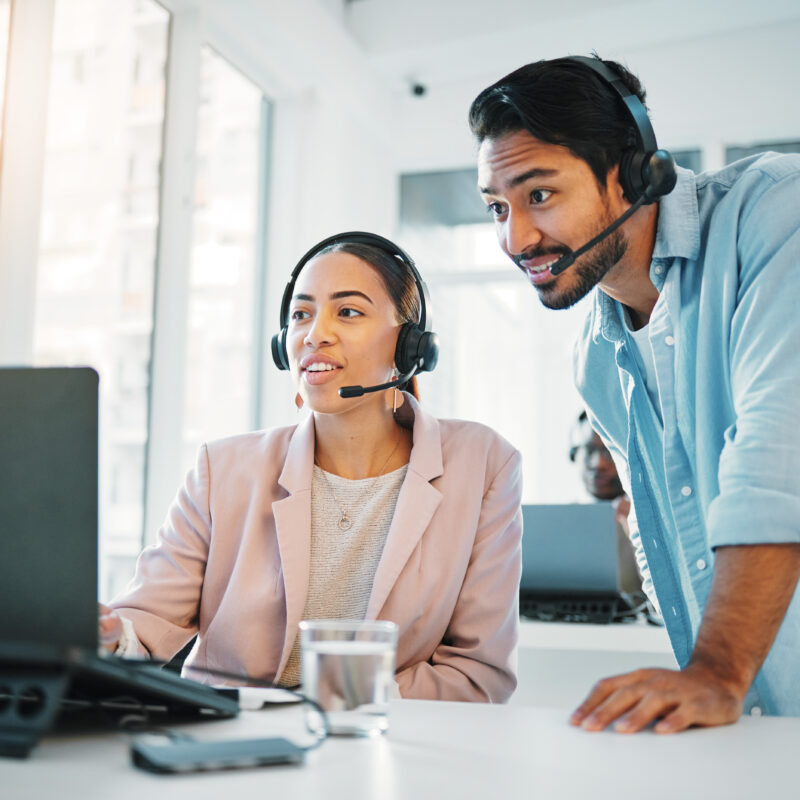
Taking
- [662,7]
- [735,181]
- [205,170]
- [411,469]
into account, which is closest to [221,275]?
[205,170]

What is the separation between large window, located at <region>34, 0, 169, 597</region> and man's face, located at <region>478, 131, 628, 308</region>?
5.21 ft

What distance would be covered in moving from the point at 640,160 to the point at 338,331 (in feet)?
1.97

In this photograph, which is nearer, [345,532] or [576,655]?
[345,532]

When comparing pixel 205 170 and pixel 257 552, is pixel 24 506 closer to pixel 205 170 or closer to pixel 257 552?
pixel 257 552

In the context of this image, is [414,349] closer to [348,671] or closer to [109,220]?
[348,671]

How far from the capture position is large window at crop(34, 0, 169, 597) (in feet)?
8.63

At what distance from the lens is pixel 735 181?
4.21 ft

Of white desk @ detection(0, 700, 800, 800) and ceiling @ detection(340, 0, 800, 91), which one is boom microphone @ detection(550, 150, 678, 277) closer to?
white desk @ detection(0, 700, 800, 800)

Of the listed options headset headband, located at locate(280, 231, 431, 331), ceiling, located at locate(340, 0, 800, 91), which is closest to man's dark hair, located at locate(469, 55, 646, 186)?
headset headband, located at locate(280, 231, 431, 331)

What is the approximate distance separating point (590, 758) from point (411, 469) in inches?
32.1

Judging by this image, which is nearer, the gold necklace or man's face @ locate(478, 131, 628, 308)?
man's face @ locate(478, 131, 628, 308)

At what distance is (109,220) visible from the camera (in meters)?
2.95

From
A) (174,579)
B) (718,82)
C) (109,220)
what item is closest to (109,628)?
(174,579)

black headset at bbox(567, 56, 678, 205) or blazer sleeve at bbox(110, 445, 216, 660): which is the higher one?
black headset at bbox(567, 56, 678, 205)
